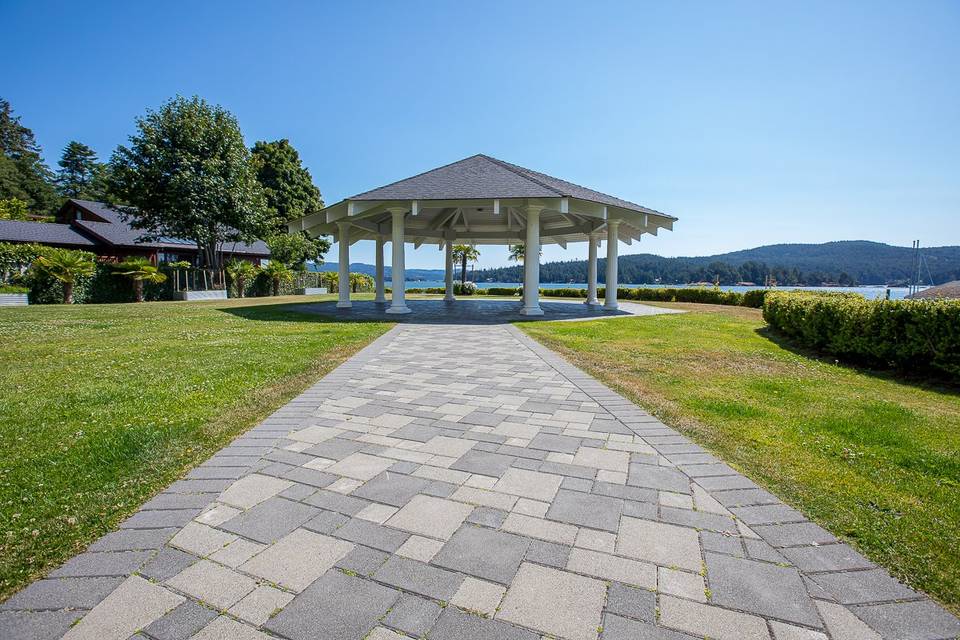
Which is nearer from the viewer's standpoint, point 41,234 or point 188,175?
point 188,175

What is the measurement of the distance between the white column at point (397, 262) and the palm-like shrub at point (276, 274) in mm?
15377

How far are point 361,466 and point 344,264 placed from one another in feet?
51.1

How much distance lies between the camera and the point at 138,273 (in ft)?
70.3

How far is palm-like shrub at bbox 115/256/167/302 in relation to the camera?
21.2 m

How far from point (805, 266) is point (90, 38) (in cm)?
7563

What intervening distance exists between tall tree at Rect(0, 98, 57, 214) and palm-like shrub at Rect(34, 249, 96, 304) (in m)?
28.5

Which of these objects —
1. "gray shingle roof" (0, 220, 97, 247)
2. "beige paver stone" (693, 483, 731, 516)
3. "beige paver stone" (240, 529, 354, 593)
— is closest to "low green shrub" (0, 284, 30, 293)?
"gray shingle roof" (0, 220, 97, 247)

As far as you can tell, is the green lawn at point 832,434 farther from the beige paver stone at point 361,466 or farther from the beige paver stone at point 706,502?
the beige paver stone at point 361,466

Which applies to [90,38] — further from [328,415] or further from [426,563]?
[426,563]

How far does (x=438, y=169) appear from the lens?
17375 millimetres

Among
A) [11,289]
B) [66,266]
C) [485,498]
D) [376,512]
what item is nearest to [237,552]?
[376,512]

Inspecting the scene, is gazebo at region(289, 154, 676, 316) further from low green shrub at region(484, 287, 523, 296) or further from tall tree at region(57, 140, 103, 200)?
tall tree at region(57, 140, 103, 200)

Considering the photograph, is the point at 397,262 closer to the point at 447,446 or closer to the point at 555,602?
the point at 447,446

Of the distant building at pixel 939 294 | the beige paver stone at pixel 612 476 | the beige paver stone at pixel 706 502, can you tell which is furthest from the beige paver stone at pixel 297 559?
the distant building at pixel 939 294
